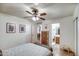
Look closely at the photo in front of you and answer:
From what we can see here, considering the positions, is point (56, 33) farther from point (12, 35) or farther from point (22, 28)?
point (12, 35)

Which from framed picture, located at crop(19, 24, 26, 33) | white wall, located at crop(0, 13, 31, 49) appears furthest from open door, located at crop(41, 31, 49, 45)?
framed picture, located at crop(19, 24, 26, 33)

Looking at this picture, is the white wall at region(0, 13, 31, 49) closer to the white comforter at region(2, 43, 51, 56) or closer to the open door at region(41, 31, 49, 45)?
the white comforter at region(2, 43, 51, 56)

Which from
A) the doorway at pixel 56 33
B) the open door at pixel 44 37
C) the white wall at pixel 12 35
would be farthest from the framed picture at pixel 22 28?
the doorway at pixel 56 33

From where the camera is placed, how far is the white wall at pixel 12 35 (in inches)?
72.8

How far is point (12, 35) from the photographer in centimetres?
190

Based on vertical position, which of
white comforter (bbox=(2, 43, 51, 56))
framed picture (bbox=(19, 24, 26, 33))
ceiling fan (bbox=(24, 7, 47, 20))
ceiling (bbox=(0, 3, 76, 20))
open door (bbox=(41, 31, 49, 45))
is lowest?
white comforter (bbox=(2, 43, 51, 56))

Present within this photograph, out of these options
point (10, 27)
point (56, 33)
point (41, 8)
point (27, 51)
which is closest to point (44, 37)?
point (56, 33)

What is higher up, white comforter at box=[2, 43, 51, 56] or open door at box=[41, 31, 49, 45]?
open door at box=[41, 31, 49, 45]

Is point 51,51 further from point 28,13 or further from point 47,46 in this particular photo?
point 28,13

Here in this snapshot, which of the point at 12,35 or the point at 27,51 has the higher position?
the point at 12,35

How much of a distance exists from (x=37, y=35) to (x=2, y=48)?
63cm

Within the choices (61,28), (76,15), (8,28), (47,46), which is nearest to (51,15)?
(61,28)

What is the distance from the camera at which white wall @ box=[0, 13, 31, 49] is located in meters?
1.85

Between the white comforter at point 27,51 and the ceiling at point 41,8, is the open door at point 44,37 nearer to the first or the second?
the white comforter at point 27,51
